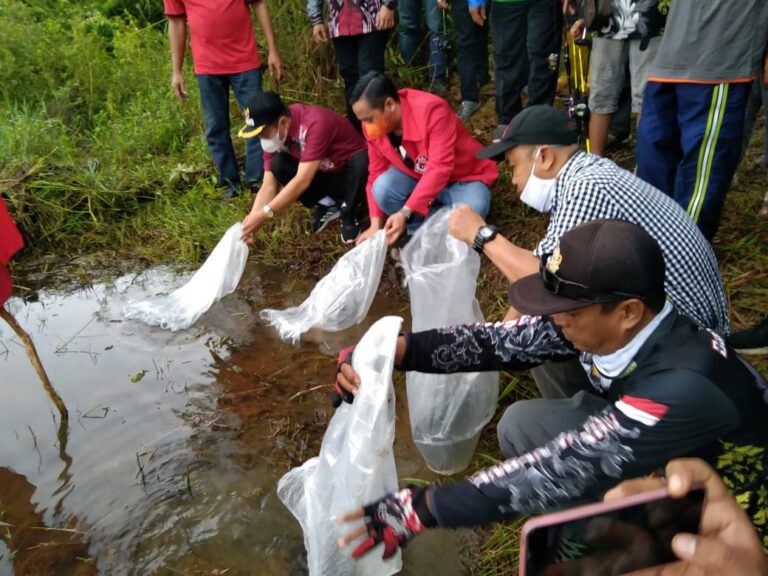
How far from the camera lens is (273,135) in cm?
393

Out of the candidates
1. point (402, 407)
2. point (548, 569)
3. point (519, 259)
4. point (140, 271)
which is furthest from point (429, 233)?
point (140, 271)

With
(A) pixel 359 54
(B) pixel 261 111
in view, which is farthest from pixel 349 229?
(A) pixel 359 54

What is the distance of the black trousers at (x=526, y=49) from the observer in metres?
4.00

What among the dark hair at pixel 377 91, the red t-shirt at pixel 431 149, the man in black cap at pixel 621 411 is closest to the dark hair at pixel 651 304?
the man in black cap at pixel 621 411

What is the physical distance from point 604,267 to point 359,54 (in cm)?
383

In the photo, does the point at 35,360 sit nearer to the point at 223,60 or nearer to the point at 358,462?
the point at 358,462

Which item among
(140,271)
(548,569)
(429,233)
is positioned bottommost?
(140,271)

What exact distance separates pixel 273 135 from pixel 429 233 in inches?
64.0

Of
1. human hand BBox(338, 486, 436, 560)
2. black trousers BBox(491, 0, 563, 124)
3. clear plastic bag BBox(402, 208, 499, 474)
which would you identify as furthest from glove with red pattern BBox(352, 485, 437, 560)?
black trousers BBox(491, 0, 563, 124)

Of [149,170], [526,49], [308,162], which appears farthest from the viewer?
[149,170]

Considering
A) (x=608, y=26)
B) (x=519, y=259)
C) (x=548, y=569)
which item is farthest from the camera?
(x=608, y=26)

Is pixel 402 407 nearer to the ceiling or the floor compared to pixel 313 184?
nearer to the floor

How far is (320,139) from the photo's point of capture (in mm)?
3988

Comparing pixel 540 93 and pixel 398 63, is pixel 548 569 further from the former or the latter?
pixel 398 63
